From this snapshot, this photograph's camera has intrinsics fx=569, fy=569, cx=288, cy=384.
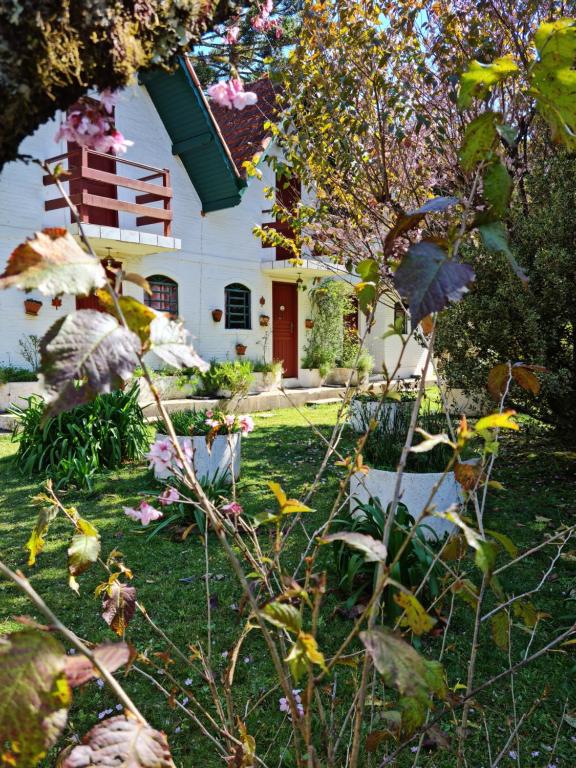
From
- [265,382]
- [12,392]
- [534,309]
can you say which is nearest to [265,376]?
[265,382]

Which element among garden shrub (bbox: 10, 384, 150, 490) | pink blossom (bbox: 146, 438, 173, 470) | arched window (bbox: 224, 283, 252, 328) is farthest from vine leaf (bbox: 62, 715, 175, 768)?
arched window (bbox: 224, 283, 252, 328)

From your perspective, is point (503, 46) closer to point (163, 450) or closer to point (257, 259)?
point (163, 450)

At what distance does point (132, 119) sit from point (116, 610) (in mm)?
12296

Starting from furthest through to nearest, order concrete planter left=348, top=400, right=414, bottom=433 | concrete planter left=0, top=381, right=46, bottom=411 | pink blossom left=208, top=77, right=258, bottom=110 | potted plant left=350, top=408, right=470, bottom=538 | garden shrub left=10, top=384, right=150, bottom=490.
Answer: concrete planter left=0, top=381, right=46, bottom=411 < concrete planter left=348, top=400, right=414, bottom=433 < garden shrub left=10, top=384, right=150, bottom=490 < potted plant left=350, top=408, right=470, bottom=538 < pink blossom left=208, top=77, right=258, bottom=110

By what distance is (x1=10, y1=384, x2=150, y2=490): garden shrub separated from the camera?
19.2 ft

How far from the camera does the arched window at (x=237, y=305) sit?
45.4 ft

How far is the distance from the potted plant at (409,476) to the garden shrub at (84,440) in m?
2.87

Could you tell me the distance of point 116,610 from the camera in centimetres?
153

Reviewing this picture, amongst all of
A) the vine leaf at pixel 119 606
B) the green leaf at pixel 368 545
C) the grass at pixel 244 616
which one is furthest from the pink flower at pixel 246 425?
the green leaf at pixel 368 545

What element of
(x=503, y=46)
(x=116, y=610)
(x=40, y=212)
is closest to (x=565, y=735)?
(x=116, y=610)

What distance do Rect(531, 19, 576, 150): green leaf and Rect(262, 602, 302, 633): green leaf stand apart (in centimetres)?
89

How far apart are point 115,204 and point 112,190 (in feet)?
4.66

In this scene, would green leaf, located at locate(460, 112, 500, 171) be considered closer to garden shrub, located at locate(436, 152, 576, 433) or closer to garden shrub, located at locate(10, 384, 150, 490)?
garden shrub, located at locate(436, 152, 576, 433)

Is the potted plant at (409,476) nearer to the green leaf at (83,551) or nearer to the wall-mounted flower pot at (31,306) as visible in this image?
the green leaf at (83,551)
